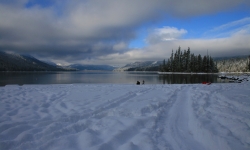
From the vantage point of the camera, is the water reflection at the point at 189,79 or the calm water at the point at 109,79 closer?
the water reflection at the point at 189,79

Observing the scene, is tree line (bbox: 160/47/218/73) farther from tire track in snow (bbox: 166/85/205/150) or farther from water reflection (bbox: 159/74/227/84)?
tire track in snow (bbox: 166/85/205/150)

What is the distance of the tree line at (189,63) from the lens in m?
88.1

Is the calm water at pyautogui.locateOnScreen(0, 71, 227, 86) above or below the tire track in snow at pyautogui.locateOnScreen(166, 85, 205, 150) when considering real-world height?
below

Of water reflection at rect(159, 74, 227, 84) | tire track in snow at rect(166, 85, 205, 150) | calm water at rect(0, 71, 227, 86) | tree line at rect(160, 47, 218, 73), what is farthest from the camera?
tree line at rect(160, 47, 218, 73)

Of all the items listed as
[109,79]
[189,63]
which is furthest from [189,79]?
[189,63]

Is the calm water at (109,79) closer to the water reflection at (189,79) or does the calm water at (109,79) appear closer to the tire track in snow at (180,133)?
the water reflection at (189,79)

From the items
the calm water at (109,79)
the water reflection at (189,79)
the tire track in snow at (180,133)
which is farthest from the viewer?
the calm water at (109,79)

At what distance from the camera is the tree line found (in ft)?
289

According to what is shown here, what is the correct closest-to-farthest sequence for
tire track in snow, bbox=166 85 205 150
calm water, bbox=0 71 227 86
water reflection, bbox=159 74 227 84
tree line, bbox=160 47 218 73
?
tire track in snow, bbox=166 85 205 150 < water reflection, bbox=159 74 227 84 < calm water, bbox=0 71 227 86 < tree line, bbox=160 47 218 73

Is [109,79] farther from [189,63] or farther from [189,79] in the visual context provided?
[189,63]

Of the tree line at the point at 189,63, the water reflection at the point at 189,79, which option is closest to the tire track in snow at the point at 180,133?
the water reflection at the point at 189,79

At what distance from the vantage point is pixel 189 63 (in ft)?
299

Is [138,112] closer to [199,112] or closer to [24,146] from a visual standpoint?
[199,112]

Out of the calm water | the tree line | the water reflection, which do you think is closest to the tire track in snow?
the water reflection
